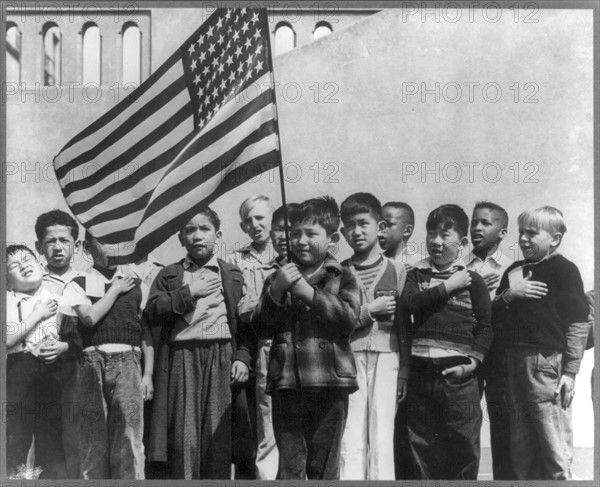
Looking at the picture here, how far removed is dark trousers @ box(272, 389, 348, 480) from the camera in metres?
8.12

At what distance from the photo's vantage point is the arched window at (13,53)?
8766mm

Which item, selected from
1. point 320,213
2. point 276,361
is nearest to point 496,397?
point 276,361

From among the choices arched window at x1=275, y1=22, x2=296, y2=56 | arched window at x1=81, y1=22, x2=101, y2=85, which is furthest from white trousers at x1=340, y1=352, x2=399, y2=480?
arched window at x1=81, y1=22, x2=101, y2=85

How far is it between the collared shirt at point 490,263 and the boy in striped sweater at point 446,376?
13 centimetres

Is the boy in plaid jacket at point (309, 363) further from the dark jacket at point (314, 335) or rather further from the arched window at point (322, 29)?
the arched window at point (322, 29)

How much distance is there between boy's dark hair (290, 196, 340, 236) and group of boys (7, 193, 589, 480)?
15 mm

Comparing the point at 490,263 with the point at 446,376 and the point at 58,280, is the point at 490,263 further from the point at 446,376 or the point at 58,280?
the point at 58,280

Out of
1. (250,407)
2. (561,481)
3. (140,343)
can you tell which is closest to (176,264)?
(140,343)

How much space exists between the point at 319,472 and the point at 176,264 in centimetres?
187

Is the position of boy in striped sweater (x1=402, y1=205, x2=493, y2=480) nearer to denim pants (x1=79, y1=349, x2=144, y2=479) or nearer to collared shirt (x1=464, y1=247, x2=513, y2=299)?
collared shirt (x1=464, y1=247, x2=513, y2=299)

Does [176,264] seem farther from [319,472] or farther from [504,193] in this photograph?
[504,193]

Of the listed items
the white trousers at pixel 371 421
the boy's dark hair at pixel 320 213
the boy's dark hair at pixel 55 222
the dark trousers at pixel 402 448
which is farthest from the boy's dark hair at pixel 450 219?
the boy's dark hair at pixel 55 222

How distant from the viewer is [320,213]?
8.39 m

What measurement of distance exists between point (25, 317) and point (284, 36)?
2940mm
